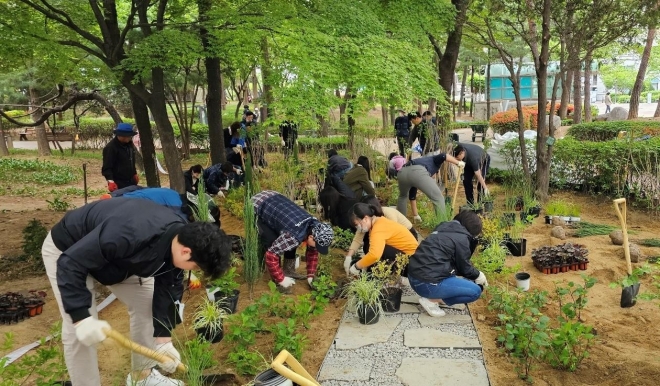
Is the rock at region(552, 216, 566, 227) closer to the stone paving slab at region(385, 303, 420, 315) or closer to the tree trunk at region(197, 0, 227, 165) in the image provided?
the stone paving slab at region(385, 303, 420, 315)

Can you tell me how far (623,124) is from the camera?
1259 cm

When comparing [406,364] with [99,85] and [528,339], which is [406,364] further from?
[99,85]

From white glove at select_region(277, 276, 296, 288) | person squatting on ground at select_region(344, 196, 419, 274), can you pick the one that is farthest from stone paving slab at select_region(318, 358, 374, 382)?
person squatting on ground at select_region(344, 196, 419, 274)

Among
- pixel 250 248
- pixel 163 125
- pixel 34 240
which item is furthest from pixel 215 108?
pixel 250 248

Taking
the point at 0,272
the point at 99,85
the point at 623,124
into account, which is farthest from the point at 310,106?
the point at 99,85

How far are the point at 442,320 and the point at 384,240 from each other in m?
0.81

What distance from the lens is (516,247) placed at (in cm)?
554

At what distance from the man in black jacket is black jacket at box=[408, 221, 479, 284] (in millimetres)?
1907

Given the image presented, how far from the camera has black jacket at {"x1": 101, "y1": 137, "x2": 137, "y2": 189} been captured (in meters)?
6.20

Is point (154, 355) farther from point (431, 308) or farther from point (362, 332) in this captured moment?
point (431, 308)

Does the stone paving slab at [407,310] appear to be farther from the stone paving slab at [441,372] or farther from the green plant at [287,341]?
the green plant at [287,341]

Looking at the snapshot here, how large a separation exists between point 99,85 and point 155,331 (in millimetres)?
14528

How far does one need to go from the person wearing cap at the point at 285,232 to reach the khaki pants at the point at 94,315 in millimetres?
1491

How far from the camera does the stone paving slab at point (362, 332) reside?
3779 millimetres
